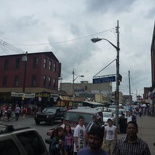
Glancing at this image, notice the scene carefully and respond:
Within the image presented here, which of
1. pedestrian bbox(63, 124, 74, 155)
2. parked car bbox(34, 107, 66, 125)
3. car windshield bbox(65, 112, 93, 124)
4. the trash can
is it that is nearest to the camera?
pedestrian bbox(63, 124, 74, 155)

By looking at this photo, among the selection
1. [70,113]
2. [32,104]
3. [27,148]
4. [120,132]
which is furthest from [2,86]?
[27,148]

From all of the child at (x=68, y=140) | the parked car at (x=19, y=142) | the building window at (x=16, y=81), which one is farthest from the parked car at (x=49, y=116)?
the parked car at (x=19, y=142)

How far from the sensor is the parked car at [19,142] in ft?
12.5

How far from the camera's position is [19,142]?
416cm

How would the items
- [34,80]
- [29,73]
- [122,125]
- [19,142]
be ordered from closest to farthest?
[19,142] < [122,125] < [34,80] < [29,73]

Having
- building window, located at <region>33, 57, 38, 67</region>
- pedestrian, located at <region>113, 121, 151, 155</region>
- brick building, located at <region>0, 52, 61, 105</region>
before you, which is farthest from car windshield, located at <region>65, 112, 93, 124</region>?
building window, located at <region>33, 57, 38, 67</region>

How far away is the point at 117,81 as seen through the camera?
18.9 metres

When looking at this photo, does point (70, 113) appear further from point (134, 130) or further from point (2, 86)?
point (2, 86)

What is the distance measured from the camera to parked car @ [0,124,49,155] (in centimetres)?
380

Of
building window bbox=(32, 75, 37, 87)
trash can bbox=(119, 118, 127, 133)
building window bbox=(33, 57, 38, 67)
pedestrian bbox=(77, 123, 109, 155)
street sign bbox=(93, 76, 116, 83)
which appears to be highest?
building window bbox=(33, 57, 38, 67)

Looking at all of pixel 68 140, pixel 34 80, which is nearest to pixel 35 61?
pixel 34 80

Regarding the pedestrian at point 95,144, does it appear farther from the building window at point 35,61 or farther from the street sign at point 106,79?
the building window at point 35,61

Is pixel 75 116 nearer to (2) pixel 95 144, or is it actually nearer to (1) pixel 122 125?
(1) pixel 122 125

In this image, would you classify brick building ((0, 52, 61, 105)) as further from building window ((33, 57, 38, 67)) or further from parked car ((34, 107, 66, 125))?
parked car ((34, 107, 66, 125))
